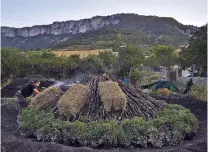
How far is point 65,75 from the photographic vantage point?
2977cm

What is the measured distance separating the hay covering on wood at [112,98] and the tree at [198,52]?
14286 millimetres

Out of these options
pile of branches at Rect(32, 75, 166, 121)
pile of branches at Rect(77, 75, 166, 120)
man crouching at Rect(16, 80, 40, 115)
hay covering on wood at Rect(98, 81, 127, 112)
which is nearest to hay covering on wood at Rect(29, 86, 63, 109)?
pile of branches at Rect(32, 75, 166, 121)

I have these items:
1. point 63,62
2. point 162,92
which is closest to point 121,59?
point 63,62

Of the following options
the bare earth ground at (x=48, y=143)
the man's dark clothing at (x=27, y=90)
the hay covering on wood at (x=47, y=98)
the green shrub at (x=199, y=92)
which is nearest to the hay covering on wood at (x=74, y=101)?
the hay covering on wood at (x=47, y=98)

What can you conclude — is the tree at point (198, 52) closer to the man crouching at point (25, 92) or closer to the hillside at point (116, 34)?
the man crouching at point (25, 92)

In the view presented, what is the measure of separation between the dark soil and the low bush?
0.75 ft

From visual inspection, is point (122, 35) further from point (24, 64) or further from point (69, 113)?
point (69, 113)

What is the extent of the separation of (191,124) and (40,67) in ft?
73.6

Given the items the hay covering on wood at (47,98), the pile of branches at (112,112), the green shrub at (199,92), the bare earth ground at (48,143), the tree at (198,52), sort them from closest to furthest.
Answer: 1. the bare earth ground at (48,143)
2. the pile of branches at (112,112)
3. the hay covering on wood at (47,98)
4. the green shrub at (199,92)
5. the tree at (198,52)

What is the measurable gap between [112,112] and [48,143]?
218 cm

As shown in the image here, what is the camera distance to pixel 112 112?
28.0ft

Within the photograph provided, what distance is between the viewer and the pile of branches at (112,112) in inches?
333

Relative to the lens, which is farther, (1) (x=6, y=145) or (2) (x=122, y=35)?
(2) (x=122, y=35)

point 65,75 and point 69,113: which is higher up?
point 69,113
